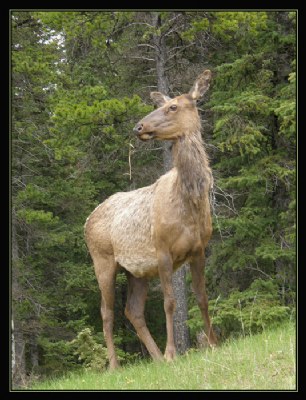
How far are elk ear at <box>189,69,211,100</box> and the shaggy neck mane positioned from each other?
59 cm

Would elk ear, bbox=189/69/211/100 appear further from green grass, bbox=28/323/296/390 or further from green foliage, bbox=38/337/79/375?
green foliage, bbox=38/337/79/375

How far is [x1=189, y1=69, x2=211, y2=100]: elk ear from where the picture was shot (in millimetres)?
9031

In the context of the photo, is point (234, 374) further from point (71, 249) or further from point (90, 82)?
point (71, 249)

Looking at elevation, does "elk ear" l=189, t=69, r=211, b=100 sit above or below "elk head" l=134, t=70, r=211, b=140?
above

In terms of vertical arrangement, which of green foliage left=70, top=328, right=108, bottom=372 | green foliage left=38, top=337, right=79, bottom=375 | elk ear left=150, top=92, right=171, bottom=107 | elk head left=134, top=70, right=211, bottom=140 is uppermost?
elk ear left=150, top=92, right=171, bottom=107

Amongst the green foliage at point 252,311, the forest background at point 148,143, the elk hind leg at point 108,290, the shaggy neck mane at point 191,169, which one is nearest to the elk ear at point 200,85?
the shaggy neck mane at point 191,169

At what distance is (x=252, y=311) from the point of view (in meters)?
11.7

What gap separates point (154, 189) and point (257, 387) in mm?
4118

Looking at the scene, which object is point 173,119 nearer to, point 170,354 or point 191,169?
point 191,169

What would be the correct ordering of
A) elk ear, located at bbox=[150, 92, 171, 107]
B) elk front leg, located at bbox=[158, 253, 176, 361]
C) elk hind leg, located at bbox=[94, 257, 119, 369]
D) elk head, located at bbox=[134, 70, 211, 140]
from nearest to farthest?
elk head, located at bbox=[134, 70, 211, 140] < elk front leg, located at bbox=[158, 253, 176, 361] < elk ear, located at bbox=[150, 92, 171, 107] < elk hind leg, located at bbox=[94, 257, 119, 369]

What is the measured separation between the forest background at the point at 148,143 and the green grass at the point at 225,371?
2.16 metres

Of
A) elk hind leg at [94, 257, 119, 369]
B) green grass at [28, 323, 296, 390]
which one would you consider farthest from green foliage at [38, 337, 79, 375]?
green grass at [28, 323, 296, 390]

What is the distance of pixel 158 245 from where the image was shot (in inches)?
354

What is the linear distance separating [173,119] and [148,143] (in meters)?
7.64
